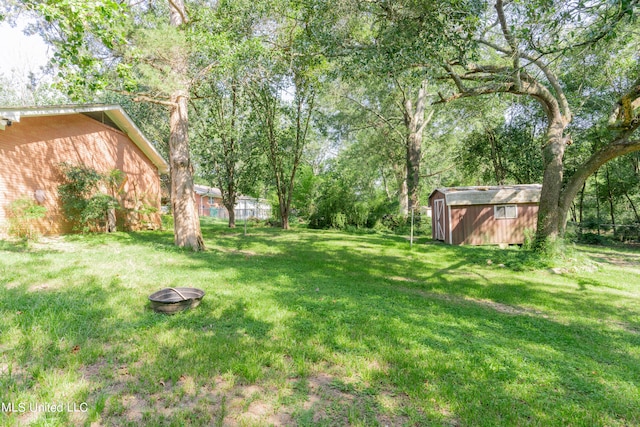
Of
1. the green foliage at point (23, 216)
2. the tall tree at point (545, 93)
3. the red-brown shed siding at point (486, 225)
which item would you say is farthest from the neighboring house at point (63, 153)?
the red-brown shed siding at point (486, 225)

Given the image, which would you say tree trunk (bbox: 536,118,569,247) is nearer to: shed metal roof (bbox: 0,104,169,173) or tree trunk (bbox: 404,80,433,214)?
tree trunk (bbox: 404,80,433,214)

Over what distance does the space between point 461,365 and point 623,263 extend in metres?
13.4

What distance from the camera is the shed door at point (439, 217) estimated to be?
1595 centimetres

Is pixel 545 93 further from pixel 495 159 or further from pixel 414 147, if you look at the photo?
pixel 495 159

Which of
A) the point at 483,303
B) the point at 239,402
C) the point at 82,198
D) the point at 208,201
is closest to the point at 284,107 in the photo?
the point at 82,198

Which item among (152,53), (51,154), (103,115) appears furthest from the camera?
(103,115)

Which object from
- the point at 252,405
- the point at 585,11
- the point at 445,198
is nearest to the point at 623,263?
the point at 445,198

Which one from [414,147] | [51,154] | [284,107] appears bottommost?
[51,154]

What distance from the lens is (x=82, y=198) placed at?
11438 millimetres

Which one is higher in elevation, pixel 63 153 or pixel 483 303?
pixel 63 153

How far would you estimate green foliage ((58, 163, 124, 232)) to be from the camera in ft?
36.3

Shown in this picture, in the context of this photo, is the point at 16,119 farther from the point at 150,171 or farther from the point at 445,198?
the point at 445,198

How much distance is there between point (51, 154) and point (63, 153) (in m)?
0.45

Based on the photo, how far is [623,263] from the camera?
38.8 feet
